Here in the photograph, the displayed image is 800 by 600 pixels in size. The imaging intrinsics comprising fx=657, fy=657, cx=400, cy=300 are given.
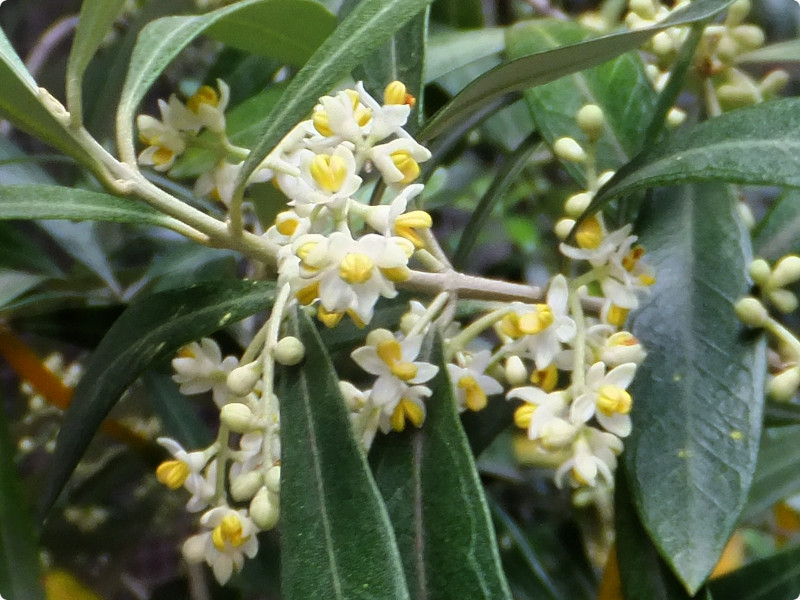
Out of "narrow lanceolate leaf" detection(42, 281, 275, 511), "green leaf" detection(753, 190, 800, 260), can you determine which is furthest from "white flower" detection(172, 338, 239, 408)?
"green leaf" detection(753, 190, 800, 260)

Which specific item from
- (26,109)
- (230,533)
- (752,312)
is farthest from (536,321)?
(26,109)

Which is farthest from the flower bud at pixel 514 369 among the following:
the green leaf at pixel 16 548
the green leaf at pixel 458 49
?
the green leaf at pixel 16 548

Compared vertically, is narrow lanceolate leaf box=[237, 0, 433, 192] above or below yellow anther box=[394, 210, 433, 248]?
above

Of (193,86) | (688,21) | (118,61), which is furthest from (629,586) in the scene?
(193,86)

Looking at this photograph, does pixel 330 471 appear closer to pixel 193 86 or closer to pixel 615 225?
pixel 615 225

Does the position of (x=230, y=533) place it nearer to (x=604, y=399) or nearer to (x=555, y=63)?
(x=604, y=399)

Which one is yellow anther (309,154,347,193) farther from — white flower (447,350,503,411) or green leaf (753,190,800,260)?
green leaf (753,190,800,260)
